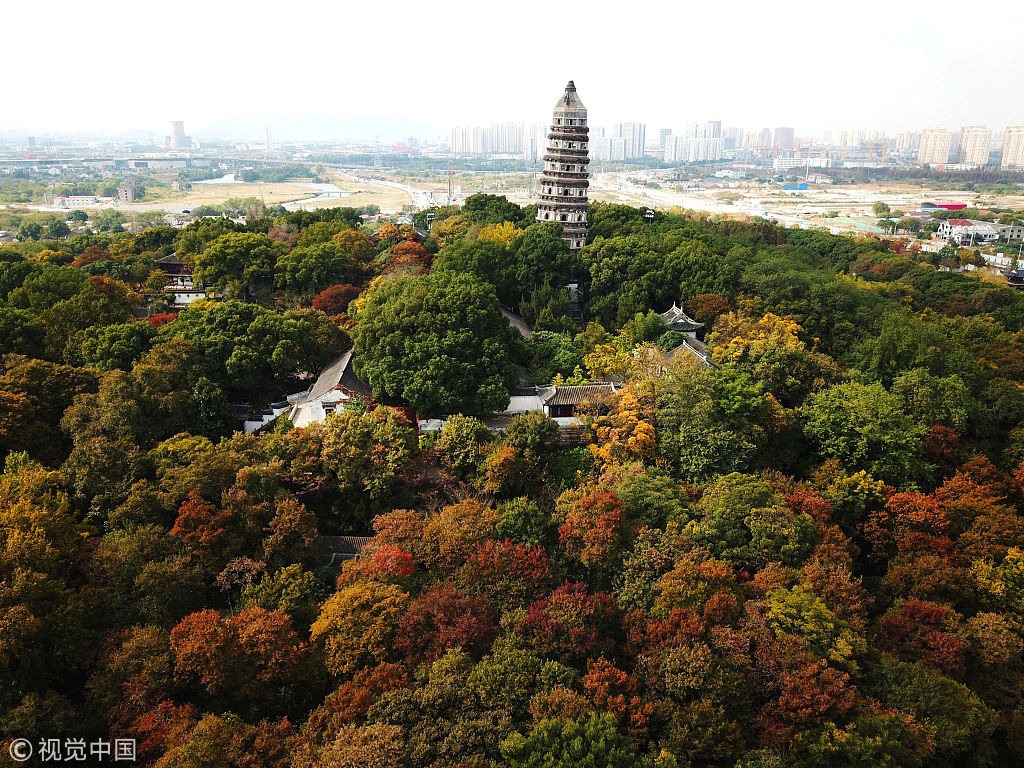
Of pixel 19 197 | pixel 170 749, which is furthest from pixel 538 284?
A: pixel 19 197

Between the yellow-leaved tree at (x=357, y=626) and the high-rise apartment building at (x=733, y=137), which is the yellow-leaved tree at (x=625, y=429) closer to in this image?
the yellow-leaved tree at (x=357, y=626)

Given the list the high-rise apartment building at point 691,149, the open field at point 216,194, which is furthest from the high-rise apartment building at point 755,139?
the open field at point 216,194

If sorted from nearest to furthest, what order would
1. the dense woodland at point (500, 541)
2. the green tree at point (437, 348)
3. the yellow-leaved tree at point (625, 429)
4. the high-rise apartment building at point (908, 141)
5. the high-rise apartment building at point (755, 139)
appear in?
1. the dense woodland at point (500, 541)
2. the yellow-leaved tree at point (625, 429)
3. the green tree at point (437, 348)
4. the high-rise apartment building at point (908, 141)
5. the high-rise apartment building at point (755, 139)

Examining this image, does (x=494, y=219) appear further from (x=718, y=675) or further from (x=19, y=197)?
(x=19, y=197)

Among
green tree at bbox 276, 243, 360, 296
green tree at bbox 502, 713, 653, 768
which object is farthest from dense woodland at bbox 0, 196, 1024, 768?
green tree at bbox 276, 243, 360, 296

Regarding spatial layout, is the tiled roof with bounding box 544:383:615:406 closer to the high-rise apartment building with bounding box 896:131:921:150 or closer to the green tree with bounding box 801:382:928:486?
the green tree with bounding box 801:382:928:486

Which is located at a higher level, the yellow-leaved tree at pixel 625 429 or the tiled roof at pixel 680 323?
the tiled roof at pixel 680 323

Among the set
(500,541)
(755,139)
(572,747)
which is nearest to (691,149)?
(755,139)
